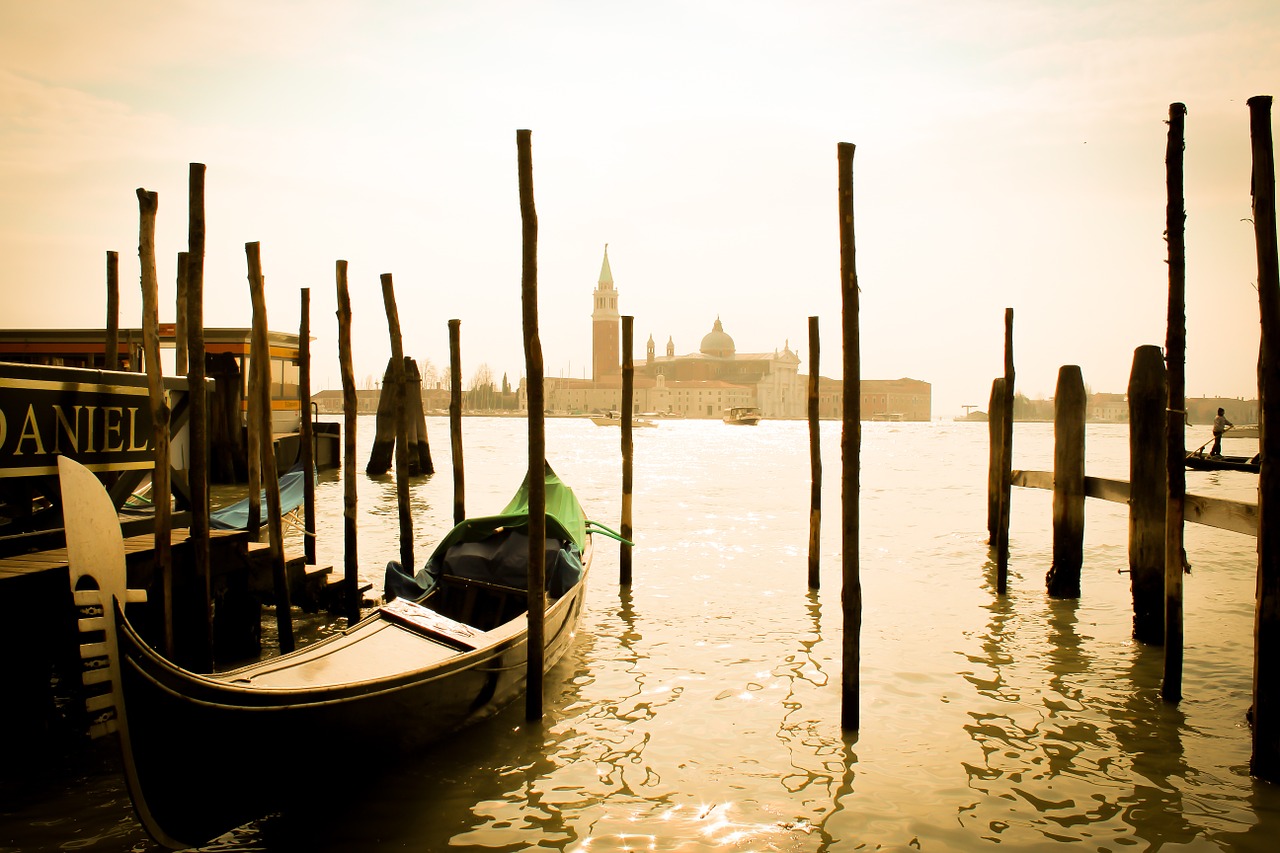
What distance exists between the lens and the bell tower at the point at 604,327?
101 meters

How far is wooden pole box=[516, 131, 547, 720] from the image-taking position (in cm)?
419

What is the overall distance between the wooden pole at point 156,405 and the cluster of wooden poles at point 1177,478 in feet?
14.7

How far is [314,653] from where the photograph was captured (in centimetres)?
372

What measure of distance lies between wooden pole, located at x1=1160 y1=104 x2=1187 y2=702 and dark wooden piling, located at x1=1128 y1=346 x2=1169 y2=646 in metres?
1.43

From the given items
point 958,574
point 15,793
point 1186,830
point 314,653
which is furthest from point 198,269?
point 958,574

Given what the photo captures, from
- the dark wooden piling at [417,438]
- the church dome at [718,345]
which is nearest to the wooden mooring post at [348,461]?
the dark wooden piling at [417,438]

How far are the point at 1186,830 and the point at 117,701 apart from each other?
3708 millimetres

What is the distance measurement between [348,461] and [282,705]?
4.31 m

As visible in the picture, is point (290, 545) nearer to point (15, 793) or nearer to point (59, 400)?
point (59, 400)

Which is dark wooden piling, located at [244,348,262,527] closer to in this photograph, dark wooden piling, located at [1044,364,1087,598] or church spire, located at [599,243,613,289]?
dark wooden piling, located at [1044,364,1087,598]

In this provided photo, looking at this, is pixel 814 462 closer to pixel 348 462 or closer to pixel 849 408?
pixel 849 408

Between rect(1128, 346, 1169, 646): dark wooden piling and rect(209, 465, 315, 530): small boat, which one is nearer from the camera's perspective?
rect(1128, 346, 1169, 646): dark wooden piling

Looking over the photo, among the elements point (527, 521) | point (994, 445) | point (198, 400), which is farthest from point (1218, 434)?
point (198, 400)

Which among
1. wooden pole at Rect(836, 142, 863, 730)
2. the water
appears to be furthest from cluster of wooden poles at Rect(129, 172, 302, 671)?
wooden pole at Rect(836, 142, 863, 730)
